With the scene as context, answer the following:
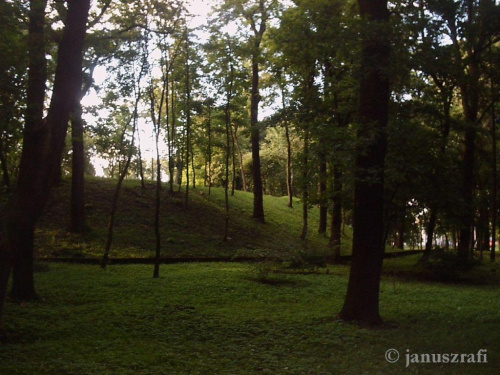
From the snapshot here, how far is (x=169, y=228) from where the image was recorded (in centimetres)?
2019

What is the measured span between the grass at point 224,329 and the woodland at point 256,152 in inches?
3.5

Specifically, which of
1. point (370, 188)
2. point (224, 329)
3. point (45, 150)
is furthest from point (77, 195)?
point (370, 188)

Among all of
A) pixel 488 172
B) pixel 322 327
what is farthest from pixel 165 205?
pixel 488 172

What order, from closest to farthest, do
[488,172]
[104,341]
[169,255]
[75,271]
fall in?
[104,341] < [75,271] < [169,255] < [488,172]

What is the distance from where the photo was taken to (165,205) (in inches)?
893

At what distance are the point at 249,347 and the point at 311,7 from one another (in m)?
11.0

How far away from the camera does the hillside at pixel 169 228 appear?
54.0 feet

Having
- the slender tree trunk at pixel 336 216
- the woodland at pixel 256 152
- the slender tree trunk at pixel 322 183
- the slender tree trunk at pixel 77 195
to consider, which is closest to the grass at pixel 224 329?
the woodland at pixel 256 152

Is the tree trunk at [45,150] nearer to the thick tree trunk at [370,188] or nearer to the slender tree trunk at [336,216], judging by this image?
the thick tree trunk at [370,188]

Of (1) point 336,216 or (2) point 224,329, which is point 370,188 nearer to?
(2) point 224,329

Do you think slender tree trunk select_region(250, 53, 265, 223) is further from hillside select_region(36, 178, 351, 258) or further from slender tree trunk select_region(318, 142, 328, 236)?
slender tree trunk select_region(318, 142, 328, 236)

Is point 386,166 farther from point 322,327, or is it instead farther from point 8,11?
point 8,11

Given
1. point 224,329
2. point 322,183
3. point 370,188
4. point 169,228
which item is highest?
point 322,183

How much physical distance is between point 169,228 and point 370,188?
13642mm
